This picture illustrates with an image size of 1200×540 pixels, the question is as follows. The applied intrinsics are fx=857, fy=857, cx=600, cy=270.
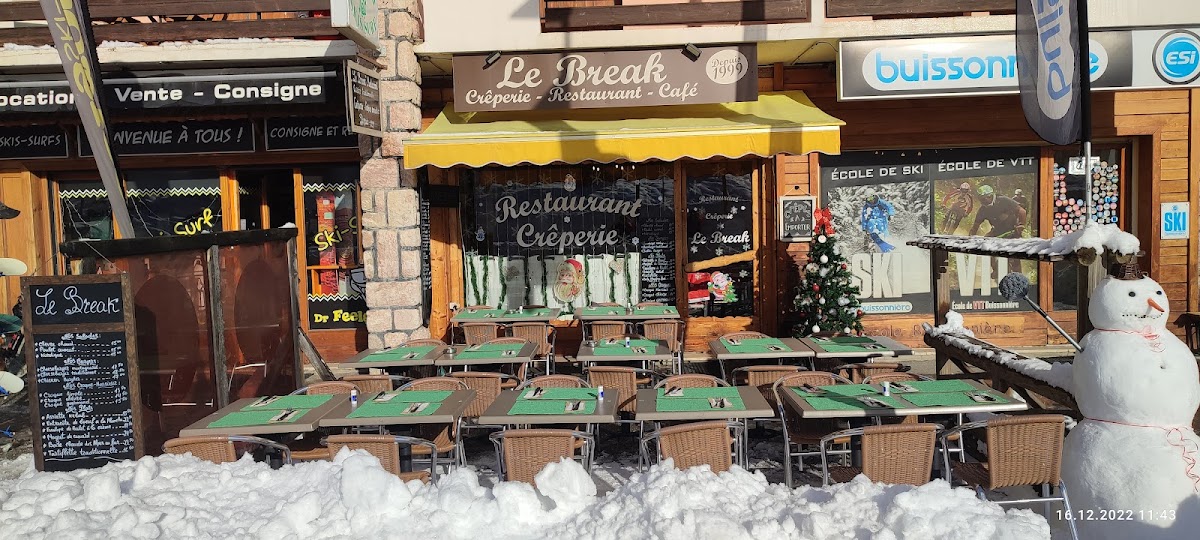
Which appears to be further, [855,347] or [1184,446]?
[855,347]

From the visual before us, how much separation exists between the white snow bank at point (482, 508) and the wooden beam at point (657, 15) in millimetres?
7671

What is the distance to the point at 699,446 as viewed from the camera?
5734mm

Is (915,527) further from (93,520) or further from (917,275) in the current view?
(917,275)

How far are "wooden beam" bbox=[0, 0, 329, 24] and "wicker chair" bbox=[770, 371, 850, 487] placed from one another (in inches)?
307

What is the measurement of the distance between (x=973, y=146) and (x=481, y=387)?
8336 mm

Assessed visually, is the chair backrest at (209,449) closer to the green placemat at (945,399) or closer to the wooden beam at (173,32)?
the green placemat at (945,399)

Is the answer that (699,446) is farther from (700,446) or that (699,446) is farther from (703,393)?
(703,393)

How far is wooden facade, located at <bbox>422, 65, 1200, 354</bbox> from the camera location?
12.0 metres

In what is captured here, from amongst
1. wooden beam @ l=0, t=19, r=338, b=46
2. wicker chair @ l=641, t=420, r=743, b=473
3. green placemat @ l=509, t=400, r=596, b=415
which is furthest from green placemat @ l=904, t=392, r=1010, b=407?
wooden beam @ l=0, t=19, r=338, b=46

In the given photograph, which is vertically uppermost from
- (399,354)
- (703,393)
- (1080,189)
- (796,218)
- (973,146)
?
(973,146)

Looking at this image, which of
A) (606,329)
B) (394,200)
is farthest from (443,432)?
(394,200)

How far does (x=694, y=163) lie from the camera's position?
1255 cm

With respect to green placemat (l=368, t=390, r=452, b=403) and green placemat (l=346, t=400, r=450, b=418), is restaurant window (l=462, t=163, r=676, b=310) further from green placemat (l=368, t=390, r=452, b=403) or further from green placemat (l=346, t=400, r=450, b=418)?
green placemat (l=346, t=400, r=450, b=418)

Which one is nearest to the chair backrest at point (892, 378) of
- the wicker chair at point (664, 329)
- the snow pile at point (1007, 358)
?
the snow pile at point (1007, 358)
